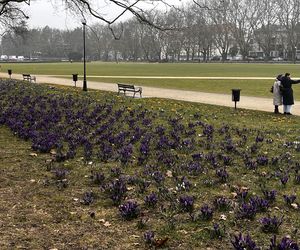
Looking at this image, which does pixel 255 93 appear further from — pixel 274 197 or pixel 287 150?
pixel 274 197

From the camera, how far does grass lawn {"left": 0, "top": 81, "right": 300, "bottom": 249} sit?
4.59 meters

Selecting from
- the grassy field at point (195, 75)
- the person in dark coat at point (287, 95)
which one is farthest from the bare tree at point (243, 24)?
the person in dark coat at point (287, 95)

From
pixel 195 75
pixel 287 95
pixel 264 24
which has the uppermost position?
pixel 264 24

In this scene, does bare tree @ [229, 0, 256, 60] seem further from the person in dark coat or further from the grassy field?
the person in dark coat

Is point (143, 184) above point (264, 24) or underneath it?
underneath

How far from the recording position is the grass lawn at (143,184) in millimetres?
4594

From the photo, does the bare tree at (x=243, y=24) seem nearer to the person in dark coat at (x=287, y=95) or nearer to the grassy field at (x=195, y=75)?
the grassy field at (x=195, y=75)

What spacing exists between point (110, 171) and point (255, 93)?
19617 millimetres

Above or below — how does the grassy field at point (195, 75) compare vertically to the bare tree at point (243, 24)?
below

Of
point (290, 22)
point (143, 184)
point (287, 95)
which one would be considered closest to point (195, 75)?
point (287, 95)

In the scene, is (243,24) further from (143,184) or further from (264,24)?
(143,184)

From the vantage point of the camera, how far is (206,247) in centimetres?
426

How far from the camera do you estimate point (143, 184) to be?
6215mm

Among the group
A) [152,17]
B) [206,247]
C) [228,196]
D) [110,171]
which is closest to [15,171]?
[110,171]
